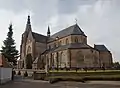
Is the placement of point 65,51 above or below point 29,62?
above

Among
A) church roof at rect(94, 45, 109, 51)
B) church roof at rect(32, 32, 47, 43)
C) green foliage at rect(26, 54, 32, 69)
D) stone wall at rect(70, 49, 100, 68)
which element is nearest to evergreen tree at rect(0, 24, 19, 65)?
green foliage at rect(26, 54, 32, 69)

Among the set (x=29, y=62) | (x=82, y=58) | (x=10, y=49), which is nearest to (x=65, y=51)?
(x=82, y=58)

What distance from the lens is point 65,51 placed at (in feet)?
180

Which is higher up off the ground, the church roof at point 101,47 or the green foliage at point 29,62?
the church roof at point 101,47

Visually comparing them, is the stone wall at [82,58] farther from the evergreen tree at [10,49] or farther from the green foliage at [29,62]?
the evergreen tree at [10,49]

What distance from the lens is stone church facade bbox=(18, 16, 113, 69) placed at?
53406mm

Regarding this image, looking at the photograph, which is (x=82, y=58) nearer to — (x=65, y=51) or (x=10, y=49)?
(x=65, y=51)

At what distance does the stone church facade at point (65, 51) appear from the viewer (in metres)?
53.4

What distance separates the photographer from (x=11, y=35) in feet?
226

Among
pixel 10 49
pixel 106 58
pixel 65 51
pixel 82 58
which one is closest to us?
pixel 82 58

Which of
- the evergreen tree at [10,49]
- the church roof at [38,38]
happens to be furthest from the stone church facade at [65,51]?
the evergreen tree at [10,49]

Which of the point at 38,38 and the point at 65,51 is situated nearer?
the point at 65,51

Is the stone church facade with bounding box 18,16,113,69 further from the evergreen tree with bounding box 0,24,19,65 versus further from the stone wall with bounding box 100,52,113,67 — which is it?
the evergreen tree with bounding box 0,24,19,65

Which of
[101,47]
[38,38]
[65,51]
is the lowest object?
[65,51]
